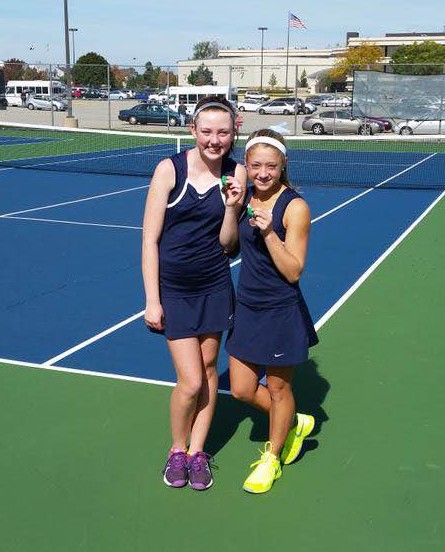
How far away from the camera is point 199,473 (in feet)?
13.5

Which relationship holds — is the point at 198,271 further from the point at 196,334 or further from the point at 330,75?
the point at 330,75

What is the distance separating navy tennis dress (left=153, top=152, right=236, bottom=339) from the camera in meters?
3.89

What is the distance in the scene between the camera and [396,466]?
4402 millimetres

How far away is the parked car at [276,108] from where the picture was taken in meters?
51.2

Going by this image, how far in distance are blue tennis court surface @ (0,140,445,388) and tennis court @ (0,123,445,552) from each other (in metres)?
0.03

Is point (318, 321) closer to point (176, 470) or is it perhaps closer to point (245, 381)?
point (245, 381)

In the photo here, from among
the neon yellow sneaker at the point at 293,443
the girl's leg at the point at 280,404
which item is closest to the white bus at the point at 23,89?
the neon yellow sneaker at the point at 293,443

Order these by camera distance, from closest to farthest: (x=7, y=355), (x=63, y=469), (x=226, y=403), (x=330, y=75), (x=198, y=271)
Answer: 1. (x=198, y=271)
2. (x=63, y=469)
3. (x=226, y=403)
4. (x=7, y=355)
5. (x=330, y=75)

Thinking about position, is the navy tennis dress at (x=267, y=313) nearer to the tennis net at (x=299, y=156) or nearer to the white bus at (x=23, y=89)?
the tennis net at (x=299, y=156)

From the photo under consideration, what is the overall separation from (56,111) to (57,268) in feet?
132

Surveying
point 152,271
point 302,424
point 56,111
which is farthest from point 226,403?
point 56,111

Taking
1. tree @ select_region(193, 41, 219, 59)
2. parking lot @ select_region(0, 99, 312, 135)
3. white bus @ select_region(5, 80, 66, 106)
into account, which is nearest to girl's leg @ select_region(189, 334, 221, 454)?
parking lot @ select_region(0, 99, 312, 135)

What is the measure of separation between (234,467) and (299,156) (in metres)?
21.3

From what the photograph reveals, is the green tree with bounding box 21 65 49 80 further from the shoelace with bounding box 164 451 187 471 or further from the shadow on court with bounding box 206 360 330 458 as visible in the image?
the shoelace with bounding box 164 451 187 471
